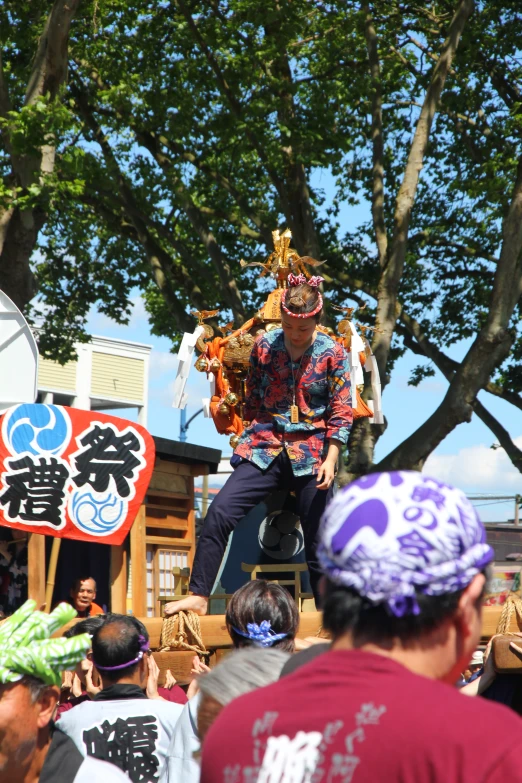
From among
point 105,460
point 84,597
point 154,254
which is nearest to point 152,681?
point 84,597

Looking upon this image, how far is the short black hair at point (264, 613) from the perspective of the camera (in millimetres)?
2699

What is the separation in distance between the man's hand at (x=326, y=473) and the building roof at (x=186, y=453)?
6773 mm

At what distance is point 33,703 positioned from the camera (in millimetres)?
2268

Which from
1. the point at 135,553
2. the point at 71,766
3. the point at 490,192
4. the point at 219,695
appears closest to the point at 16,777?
the point at 71,766

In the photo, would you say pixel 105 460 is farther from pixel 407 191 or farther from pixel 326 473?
pixel 326 473

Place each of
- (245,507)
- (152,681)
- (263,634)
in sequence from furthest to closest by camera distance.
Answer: (245,507) < (152,681) < (263,634)

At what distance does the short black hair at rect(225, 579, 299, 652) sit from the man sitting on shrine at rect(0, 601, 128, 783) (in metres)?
0.56

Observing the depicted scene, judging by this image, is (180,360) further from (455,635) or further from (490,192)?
(490,192)

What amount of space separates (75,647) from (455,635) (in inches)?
45.2

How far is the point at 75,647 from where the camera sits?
2.26 metres

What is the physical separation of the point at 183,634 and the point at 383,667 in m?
2.57

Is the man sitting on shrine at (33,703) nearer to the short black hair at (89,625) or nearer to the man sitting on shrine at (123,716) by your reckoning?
the man sitting on shrine at (123,716)

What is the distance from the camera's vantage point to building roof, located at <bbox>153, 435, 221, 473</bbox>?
11625 mm

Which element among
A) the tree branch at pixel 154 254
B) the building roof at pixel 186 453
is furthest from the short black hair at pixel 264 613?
the tree branch at pixel 154 254
